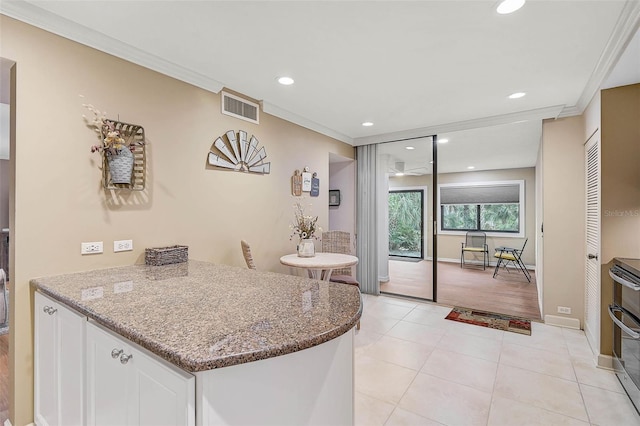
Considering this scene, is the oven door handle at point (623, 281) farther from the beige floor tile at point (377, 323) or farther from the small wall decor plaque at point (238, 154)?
the small wall decor plaque at point (238, 154)

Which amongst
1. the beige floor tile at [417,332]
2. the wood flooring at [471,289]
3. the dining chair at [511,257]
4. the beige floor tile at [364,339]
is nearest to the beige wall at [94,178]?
the beige floor tile at [364,339]

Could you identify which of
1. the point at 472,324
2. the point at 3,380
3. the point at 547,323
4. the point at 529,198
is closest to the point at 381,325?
the point at 472,324

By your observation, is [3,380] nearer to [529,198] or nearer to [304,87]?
[304,87]

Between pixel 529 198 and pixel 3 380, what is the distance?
921 cm

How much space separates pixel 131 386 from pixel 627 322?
3.04 meters

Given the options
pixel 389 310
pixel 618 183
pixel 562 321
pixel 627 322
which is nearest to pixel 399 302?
pixel 389 310

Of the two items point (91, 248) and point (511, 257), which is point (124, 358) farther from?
point (511, 257)

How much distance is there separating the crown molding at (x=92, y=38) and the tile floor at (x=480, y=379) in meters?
2.93

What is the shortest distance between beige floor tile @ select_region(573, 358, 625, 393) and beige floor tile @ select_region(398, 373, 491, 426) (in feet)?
2.99

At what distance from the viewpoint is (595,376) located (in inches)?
98.3

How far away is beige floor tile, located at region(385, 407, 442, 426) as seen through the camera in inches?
77.3

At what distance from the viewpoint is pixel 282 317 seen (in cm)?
117

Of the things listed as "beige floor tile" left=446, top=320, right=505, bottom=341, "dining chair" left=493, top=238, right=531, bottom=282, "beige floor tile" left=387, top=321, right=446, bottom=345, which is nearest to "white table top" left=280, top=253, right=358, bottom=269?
"beige floor tile" left=387, top=321, right=446, bottom=345

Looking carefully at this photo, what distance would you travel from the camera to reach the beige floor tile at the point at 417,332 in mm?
3229
